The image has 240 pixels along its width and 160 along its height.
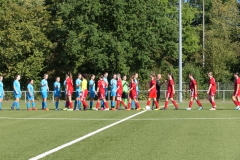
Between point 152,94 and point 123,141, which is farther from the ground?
point 152,94

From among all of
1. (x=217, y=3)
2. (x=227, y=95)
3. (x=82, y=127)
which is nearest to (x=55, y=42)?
(x=227, y=95)

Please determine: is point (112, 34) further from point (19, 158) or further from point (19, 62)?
point (19, 158)

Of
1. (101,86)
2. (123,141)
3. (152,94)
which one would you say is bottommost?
(123,141)

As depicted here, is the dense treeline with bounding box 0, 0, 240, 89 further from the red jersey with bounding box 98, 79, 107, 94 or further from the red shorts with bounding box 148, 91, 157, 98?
the red shorts with bounding box 148, 91, 157, 98

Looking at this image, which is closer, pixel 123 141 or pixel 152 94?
pixel 123 141

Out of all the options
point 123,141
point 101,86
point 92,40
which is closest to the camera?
point 123,141

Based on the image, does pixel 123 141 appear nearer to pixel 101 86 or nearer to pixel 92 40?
pixel 101 86

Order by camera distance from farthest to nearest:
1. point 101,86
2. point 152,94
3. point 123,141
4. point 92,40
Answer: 1. point 92,40
2. point 101,86
3. point 152,94
4. point 123,141

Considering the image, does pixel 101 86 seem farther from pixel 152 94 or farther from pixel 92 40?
pixel 92 40

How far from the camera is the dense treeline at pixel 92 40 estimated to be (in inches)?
2383

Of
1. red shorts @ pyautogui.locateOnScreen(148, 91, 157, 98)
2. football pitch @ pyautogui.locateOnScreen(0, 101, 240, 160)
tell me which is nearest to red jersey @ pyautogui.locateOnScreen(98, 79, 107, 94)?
red shorts @ pyautogui.locateOnScreen(148, 91, 157, 98)

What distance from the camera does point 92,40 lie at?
5984 cm

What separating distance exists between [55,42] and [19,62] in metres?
6.05

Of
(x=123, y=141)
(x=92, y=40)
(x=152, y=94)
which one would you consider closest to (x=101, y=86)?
(x=152, y=94)
